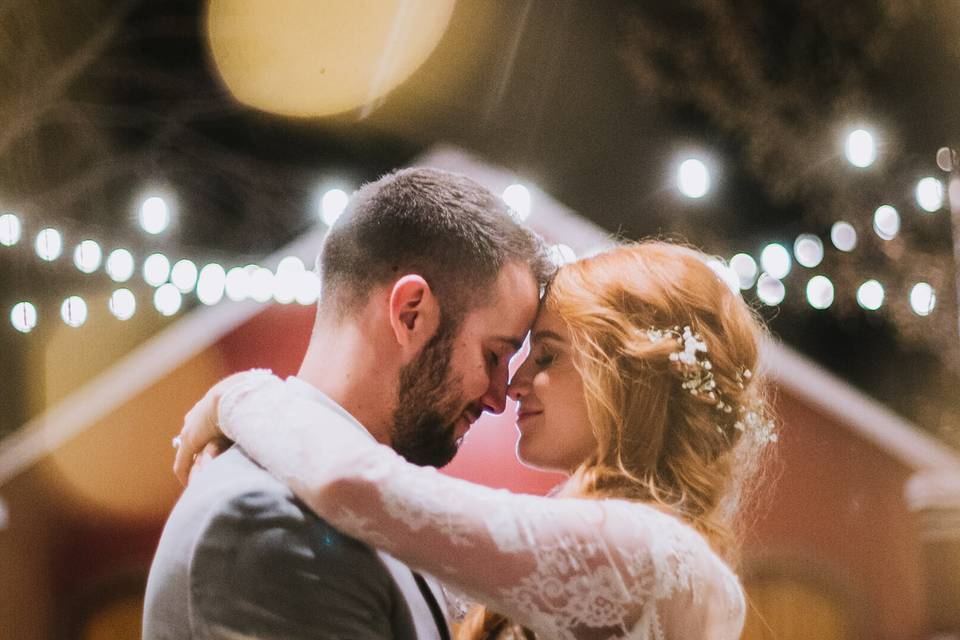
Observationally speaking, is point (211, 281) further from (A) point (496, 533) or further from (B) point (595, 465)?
(A) point (496, 533)

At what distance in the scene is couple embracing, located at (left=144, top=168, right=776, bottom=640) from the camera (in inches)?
66.7

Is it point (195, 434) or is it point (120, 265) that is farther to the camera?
point (120, 265)

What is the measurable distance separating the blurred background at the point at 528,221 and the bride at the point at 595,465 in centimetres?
582

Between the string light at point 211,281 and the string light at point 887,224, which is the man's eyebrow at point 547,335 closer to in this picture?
the string light at point 211,281

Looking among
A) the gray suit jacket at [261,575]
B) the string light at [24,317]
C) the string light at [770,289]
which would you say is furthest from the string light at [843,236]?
the gray suit jacket at [261,575]

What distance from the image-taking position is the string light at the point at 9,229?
716 centimetres

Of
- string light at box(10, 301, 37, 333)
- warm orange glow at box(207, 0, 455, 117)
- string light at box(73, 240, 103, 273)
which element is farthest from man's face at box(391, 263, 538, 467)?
string light at box(10, 301, 37, 333)

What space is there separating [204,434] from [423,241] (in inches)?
25.8

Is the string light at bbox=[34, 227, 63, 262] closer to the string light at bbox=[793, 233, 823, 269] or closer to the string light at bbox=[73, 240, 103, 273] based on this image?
A: the string light at bbox=[73, 240, 103, 273]

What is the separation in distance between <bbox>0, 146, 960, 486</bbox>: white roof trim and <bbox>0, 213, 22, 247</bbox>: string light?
1.85m

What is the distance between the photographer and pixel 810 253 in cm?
964

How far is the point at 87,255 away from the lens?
826cm

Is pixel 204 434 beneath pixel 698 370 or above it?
beneath

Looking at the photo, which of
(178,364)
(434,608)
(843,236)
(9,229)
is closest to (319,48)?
(9,229)
